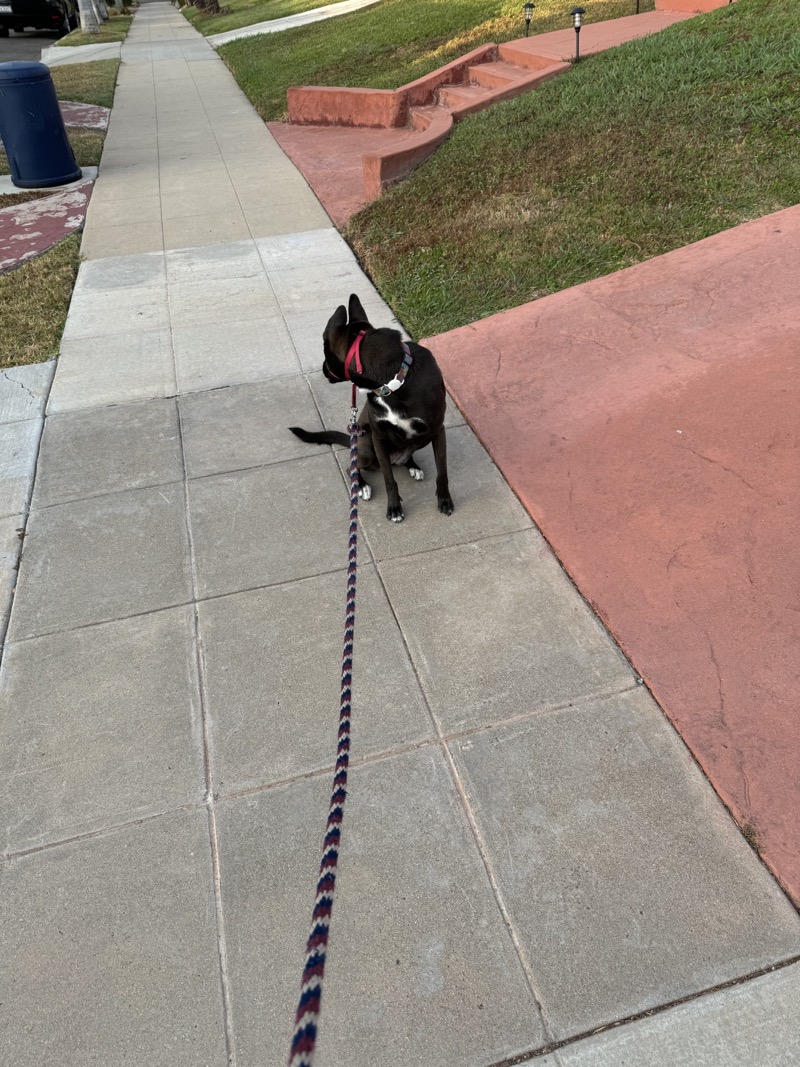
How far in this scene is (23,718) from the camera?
307 centimetres

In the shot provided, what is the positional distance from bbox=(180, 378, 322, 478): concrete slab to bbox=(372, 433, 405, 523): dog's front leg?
0.84 m

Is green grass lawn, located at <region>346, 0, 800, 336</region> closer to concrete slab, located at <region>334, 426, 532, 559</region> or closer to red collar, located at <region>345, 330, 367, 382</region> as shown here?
concrete slab, located at <region>334, 426, 532, 559</region>

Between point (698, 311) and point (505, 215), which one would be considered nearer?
point (698, 311)

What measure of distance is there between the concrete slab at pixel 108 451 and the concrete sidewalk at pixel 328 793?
0.03 m

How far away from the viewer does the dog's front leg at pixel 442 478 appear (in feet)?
12.6

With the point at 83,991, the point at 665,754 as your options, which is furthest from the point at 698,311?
the point at 83,991

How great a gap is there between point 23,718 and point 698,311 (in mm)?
4993

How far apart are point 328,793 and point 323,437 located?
2392mm

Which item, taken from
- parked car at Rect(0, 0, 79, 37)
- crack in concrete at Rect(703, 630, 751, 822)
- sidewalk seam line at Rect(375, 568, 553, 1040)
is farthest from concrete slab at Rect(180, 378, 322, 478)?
parked car at Rect(0, 0, 79, 37)

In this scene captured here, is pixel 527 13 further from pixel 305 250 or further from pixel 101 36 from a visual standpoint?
pixel 101 36

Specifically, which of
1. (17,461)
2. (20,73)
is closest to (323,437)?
(17,461)

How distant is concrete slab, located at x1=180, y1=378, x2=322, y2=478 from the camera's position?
461cm

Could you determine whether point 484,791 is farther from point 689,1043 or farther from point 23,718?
point 23,718

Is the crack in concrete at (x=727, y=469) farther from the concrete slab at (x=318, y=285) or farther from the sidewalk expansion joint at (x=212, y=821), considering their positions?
the concrete slab at (x=318, y=285)
